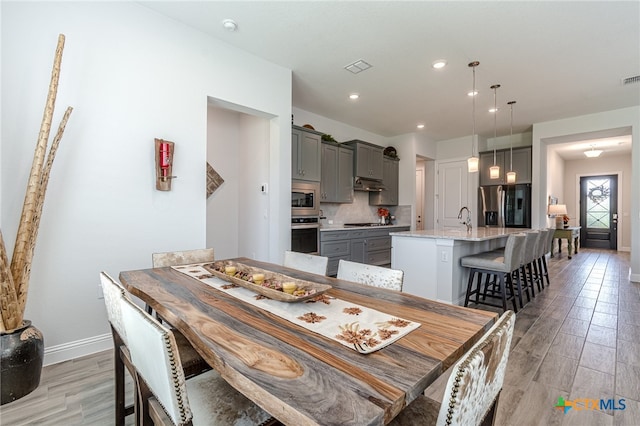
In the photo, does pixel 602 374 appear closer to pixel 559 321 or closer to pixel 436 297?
pixel 559 321

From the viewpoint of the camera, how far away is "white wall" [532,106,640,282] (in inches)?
189

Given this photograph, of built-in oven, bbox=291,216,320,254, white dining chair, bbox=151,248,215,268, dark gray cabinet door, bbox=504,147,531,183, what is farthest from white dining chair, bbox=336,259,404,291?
dark gray cabinet door, bbox=504,147,531,183

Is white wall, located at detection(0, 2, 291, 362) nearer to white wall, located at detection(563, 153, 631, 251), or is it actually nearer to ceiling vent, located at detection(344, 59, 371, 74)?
ceiling vent, located at detection(344, 59, 371, 74)

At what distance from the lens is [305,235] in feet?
14.5

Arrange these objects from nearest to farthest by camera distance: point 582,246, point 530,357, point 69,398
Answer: point 69,398 → point 530,357 → point 582,246

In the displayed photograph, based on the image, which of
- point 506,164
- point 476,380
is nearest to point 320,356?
point 476,380

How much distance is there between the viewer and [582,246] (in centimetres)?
895

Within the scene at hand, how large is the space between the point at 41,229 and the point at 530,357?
3793 millimetres

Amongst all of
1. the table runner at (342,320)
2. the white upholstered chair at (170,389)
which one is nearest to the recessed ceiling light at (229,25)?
the table runner at (342,320)

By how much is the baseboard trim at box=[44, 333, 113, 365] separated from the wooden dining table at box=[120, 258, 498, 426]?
154cm

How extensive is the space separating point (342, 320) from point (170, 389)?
1.90 feet

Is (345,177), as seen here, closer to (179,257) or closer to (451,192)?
(451,192)

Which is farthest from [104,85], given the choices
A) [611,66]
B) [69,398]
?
[611,66]

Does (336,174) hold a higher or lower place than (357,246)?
higher
